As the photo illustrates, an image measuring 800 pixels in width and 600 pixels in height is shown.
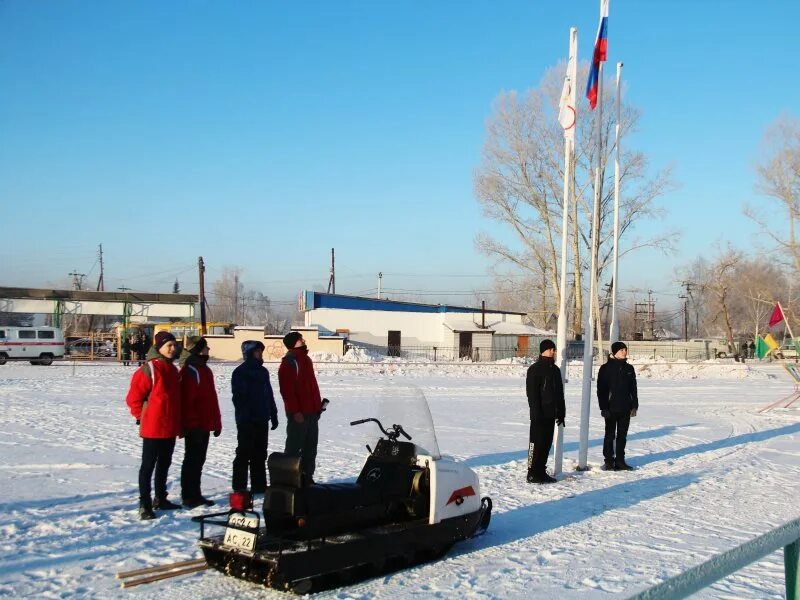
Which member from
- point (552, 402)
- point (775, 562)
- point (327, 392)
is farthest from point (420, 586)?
point (327, 392)

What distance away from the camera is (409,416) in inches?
277

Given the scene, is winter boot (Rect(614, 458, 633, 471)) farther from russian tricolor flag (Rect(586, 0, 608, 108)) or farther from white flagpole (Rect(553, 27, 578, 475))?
russian tricolor flag (Rect(586, 0, 608, 108))

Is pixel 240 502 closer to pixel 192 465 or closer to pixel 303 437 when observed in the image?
pixel 192 465

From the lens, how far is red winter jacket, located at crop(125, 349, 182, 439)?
7586 millimetres

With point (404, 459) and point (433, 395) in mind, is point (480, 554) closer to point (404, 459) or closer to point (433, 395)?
point (404, 459)

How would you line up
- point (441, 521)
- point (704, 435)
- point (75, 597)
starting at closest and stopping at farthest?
point (75, 597)
point (441, 521)
point (704, 435)

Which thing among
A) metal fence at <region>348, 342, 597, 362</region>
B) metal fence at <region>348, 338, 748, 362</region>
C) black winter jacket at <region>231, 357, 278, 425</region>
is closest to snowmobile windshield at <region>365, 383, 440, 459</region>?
black winter jacket at <region>231, 357, 278, 425</region>

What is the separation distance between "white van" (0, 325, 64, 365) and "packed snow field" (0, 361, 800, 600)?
20818 mm

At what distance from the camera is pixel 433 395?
23.7 metres

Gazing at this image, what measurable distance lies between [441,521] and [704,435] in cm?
1062

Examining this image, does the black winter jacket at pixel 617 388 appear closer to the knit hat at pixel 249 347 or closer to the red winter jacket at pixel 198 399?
the knit hat at pixel 249 347

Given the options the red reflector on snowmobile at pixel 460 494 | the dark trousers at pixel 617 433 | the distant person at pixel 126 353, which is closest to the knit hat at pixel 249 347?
the red reflector on snowmobile at pixel 460 494

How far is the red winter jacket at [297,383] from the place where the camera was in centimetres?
884

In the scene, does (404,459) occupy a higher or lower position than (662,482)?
higher
